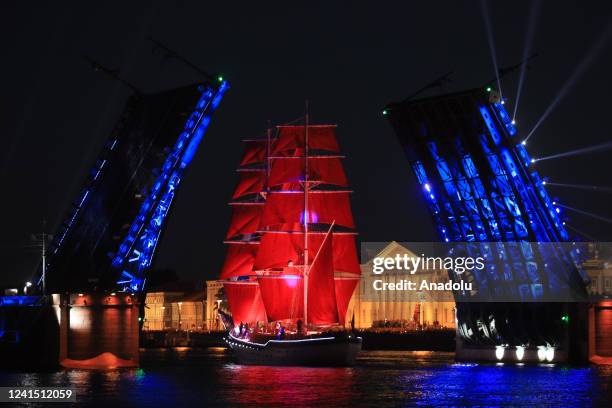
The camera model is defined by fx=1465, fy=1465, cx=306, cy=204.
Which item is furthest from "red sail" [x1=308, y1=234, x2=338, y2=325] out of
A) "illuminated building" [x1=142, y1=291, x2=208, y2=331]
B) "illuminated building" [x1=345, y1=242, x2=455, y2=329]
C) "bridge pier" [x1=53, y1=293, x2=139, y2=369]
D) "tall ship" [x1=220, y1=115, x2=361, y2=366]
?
"illuminated building" [x1=142, y1=291, x2=208, y2=331]

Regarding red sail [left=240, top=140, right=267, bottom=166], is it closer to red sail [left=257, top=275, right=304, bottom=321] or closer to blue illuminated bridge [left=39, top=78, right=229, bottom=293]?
red sail [left=257, top=275, right=304, bottom=321]

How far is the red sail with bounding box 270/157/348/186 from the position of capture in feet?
196

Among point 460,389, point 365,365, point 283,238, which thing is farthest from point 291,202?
point 460,389

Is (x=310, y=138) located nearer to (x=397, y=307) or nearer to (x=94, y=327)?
(x=94, y=327)

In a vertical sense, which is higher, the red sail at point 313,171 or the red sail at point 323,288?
the red sail at point 313,171

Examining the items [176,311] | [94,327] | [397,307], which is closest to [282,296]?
[94,327]

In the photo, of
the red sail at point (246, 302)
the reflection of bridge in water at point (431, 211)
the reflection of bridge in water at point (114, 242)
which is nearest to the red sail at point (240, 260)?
the red sail at point (246, 302)

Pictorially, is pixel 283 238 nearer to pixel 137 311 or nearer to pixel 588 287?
pixel 137 311

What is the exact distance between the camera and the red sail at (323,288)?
57.7 m

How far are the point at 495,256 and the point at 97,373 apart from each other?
14.8 m

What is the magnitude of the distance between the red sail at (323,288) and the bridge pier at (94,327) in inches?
331

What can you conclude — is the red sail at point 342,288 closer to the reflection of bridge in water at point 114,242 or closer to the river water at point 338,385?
the river water at point 338,385

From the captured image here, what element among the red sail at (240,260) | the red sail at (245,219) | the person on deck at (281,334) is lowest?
the person on deck at (281,334)

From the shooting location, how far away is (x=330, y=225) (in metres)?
59.7
